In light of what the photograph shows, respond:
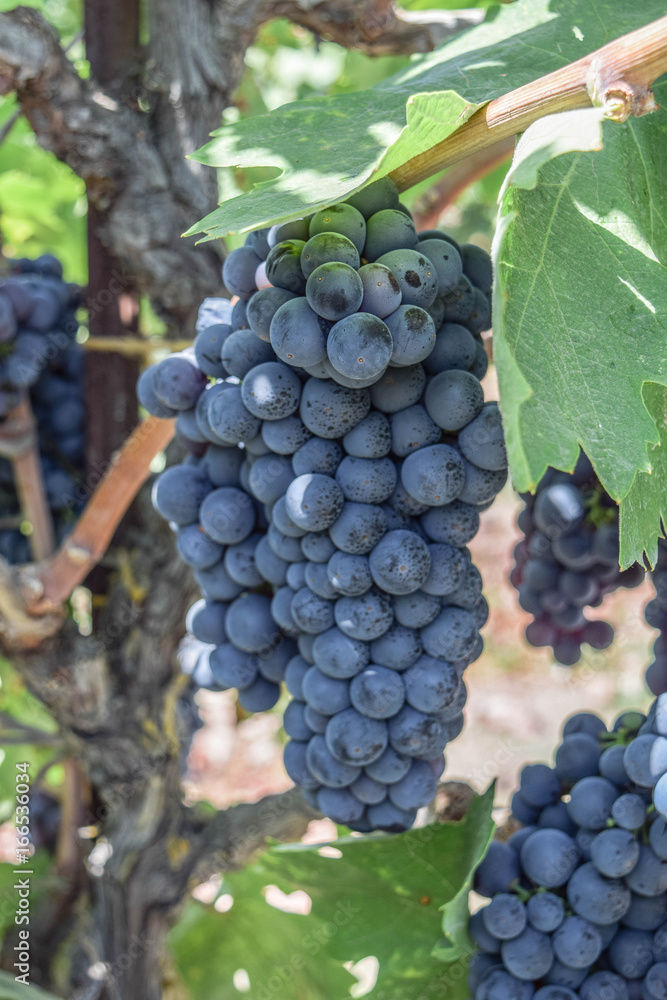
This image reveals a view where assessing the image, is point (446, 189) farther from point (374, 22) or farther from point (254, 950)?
point (254, 950)

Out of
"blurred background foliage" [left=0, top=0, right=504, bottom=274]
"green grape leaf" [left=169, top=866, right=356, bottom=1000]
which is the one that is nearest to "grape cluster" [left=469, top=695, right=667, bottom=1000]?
"green grape leaf" [left=169, top=866, right=356, bottom=1000]

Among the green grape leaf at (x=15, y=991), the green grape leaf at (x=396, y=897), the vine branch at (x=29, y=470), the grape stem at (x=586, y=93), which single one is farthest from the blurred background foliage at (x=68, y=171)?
the green grape leaf at (x=15, y=991)

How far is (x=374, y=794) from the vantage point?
0.72m

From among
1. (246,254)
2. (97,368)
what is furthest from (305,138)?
(97,368)

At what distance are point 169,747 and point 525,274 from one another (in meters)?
0.81

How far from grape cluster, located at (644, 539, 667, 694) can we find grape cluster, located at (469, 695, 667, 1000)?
116mm

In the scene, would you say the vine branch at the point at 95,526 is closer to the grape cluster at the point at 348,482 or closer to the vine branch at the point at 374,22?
the grape cluster at the point at 348,482

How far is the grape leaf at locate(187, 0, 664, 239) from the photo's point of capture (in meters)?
0.54

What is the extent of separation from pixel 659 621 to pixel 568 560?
113 millimetres

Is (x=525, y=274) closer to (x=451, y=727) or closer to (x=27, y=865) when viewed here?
(x=451, y=727)

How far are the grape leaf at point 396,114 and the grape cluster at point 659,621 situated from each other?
1.54 ft

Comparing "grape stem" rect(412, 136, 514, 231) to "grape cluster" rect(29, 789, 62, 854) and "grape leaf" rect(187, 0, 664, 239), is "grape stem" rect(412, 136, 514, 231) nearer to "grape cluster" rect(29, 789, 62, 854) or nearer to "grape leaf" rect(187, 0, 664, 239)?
"grape leaf" rect(187, 0, 664, 239)

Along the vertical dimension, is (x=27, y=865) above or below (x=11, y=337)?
below

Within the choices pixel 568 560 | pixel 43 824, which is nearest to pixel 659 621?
pixel 568 560
